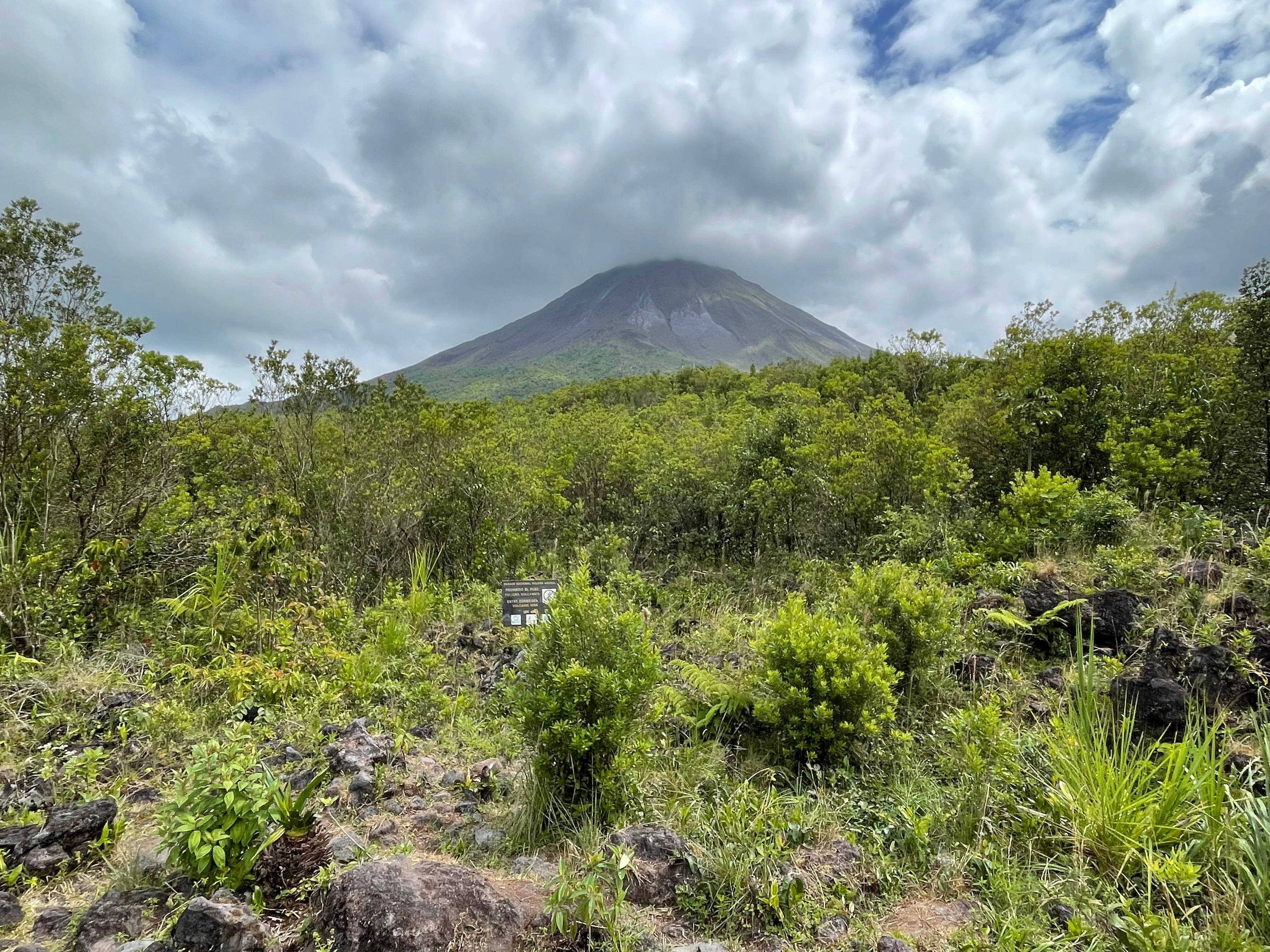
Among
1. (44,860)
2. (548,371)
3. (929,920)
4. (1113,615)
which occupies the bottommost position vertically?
(929,920)

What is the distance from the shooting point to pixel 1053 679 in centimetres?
465

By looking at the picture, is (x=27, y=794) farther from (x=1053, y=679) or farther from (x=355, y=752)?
Result: (x=1053, y=679)

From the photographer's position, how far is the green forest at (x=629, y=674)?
2615 mm

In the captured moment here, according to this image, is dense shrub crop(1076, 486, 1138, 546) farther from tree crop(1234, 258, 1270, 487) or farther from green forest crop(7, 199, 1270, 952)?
tree crop(1234, 258, 1270, 487)

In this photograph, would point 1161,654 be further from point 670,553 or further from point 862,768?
point 670,553

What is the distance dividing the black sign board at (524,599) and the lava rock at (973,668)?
359 centimetres

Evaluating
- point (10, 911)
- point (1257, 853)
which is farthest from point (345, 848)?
point (1257, 853)

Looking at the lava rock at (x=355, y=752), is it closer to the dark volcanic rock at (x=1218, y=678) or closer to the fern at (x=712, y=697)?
the fern at (x=712, y=697)

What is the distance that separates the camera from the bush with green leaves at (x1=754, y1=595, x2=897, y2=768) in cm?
371

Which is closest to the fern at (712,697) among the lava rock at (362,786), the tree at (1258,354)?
the lava rock at (362,786)

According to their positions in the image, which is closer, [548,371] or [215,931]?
[215,931]

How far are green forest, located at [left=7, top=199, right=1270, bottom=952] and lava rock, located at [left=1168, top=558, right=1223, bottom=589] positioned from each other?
0.02m

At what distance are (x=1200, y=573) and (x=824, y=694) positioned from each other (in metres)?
3.96

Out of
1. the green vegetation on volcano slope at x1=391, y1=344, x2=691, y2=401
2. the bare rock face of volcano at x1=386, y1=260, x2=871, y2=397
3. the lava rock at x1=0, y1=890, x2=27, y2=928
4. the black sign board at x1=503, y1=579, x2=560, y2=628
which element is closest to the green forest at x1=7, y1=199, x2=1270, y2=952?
the lava rock at x1=0, y1=890, x2=27, y2=928
